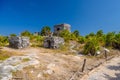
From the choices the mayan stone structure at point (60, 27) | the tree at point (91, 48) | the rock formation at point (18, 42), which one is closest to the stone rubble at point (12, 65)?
the rock formation at point (18, 42)

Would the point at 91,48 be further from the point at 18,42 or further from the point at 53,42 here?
the point at 18,42

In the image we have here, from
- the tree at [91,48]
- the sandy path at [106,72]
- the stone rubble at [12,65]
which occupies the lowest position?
the sandy path at [106,72]

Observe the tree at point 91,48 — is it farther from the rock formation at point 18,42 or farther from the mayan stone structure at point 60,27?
the mayan stone structure at point 60,27

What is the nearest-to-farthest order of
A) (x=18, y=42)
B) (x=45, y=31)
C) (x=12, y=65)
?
(x=12, y=65), (x=18, y=42), (x=45, y=31)

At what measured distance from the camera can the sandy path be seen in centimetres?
2056

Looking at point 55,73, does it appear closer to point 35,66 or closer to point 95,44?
point 35,66

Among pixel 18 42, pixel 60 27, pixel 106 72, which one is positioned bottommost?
pixel 106 72

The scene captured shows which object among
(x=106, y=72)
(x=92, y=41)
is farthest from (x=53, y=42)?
(x=106, y=72)

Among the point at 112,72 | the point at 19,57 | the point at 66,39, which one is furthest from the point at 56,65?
the point at 66,39

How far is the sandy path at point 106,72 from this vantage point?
20562 millimetres

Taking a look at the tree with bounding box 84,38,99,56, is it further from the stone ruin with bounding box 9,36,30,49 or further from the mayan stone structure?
the mayan stone structure

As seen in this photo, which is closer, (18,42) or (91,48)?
(91,48)

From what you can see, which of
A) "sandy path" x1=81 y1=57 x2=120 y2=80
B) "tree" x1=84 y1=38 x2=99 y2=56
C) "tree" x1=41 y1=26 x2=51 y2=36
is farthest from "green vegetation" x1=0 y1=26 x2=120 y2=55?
"tree" x1=41 y1=26 x2=51 y2=36

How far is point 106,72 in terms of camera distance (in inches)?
886
